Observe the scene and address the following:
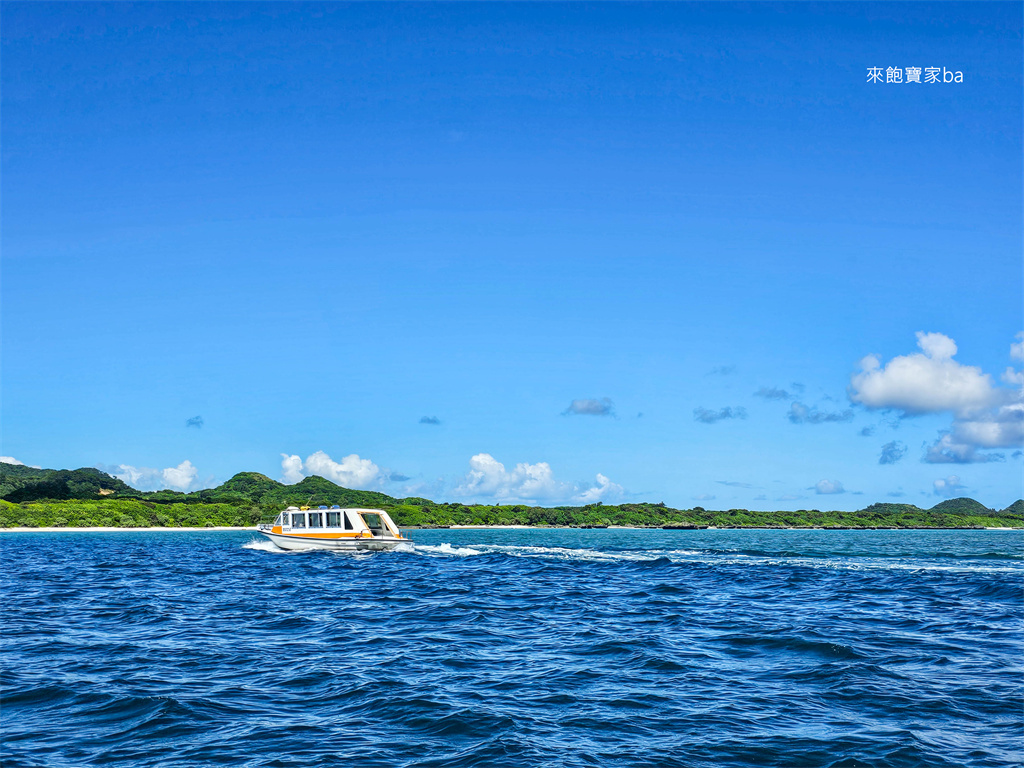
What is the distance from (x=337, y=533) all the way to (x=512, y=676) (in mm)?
52715

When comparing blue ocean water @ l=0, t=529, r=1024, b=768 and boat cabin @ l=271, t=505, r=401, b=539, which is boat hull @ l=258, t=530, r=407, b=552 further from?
blue ocean water @ l=0, t=529, r=1024, b=768

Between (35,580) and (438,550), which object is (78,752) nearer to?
(35,580)

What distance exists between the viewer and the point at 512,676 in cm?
1825

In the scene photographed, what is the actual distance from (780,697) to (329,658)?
11.7m

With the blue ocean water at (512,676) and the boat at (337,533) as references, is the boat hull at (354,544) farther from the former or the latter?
the blue ocean water at (512,676)

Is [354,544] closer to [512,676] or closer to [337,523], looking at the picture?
[337,523]

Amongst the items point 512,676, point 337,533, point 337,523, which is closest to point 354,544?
point 337,533

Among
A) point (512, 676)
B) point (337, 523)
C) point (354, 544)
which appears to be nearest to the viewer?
point (512, 676)

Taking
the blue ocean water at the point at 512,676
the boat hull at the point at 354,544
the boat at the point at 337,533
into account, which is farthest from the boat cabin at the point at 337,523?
the blue ocean water at the point at 512,676

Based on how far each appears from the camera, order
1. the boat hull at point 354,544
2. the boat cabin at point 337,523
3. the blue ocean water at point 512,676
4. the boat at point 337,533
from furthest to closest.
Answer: the boat cabin at point 337,523 → the boat at point 337,533 → the boat hull at point 354,544 → the blue ocean water at point 512,676

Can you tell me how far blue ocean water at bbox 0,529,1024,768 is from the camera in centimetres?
1280

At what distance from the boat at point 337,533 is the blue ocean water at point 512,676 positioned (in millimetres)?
29274

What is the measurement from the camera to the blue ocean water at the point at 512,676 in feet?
42.0

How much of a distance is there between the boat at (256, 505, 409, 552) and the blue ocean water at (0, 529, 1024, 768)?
2927 centimetres
